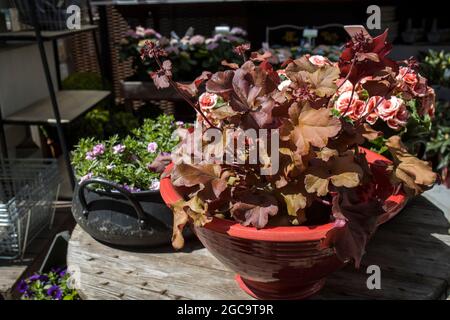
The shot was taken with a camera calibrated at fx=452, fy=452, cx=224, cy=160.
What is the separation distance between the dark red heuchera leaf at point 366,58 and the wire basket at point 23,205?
5.17 feet

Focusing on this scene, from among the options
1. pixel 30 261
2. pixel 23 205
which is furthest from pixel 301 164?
pixel 30 261

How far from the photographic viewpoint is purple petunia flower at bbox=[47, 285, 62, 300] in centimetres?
163

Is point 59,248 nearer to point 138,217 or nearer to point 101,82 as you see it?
point 138,217

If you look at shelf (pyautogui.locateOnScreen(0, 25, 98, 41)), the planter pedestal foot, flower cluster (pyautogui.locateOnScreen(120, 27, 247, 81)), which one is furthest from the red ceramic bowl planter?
flower cluster (pyautogui.locateOnScreen(120, 27, 247, 81))

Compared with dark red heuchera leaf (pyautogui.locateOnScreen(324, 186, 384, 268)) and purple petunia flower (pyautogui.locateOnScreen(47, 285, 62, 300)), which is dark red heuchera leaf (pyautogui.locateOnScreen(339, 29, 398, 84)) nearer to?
dark red heuchera leaf (pyautogui.locateOnScreen(324, 186, 384, 268))

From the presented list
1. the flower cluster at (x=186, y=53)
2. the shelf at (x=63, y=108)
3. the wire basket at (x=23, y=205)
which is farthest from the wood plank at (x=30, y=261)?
the flower cluster at (x=186, y=53)

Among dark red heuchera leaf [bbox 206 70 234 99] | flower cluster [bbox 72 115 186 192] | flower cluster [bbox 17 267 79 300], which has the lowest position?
Answer: flower cluster [bbox 17 267 79 300]

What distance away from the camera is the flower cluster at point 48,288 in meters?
1.64

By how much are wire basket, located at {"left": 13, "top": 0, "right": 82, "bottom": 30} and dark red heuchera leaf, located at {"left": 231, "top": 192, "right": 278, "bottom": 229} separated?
7.47 ft

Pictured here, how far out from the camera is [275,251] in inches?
28.6

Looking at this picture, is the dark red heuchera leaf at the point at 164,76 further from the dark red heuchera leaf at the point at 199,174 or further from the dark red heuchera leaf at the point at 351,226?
the dark red heuchera leaf at the point at 351,226

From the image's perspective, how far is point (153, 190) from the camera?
104 cm

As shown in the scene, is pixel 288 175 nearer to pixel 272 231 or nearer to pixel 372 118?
pixel 272 231
